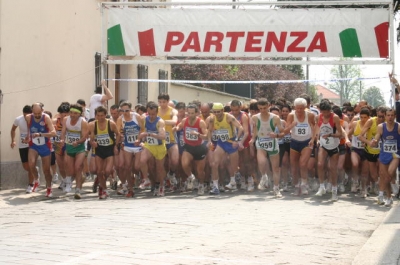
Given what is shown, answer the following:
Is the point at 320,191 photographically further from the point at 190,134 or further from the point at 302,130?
the point at 190,134

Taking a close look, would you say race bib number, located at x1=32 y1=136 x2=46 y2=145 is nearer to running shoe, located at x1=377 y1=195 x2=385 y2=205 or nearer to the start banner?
the start banner

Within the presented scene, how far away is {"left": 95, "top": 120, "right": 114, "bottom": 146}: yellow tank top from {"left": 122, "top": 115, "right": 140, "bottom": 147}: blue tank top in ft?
2.23

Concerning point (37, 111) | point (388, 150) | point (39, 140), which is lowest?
point (388, 150)

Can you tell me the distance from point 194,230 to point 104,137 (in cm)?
499

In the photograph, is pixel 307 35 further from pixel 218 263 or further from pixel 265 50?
pixel 218 263

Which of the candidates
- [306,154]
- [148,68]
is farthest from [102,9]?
[148,68]

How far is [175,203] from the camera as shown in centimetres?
1380

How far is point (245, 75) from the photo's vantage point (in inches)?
2108

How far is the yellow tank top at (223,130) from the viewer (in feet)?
52.7

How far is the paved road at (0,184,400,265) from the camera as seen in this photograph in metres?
8.55

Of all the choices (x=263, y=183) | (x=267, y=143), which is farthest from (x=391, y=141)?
(x=263, y=183)

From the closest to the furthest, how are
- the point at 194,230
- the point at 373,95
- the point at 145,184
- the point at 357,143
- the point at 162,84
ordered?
the point at 194,230 → the point at 357,143 → the point at 145,184 → the point at 162,84 → the point at 373,95

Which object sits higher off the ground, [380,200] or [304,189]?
[304,189]

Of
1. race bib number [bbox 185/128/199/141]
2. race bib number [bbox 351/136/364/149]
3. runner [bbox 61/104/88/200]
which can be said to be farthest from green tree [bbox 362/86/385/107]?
runner [bbox 61/104/88/200]
